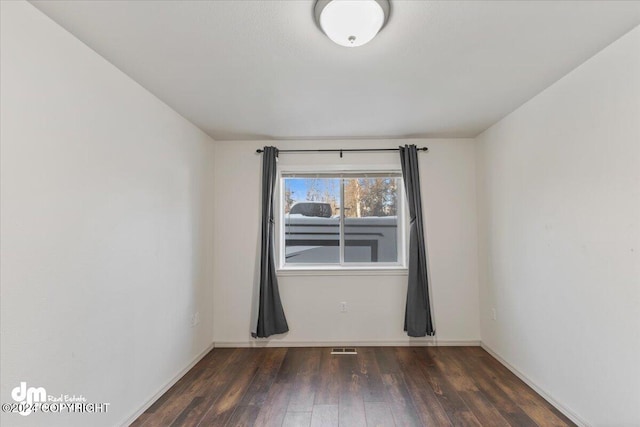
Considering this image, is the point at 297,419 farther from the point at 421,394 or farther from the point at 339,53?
the point at 339,53

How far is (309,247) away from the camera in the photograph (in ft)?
12.1

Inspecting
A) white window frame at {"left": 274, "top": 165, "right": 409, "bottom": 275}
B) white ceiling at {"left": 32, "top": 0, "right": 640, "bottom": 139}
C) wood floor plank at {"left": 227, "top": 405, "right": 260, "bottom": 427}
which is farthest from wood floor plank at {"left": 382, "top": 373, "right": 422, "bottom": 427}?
white ceiling at {"left": 32, "top": 0, "right": 640, "bottom": 139}

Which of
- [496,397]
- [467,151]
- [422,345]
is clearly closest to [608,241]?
[496,397]

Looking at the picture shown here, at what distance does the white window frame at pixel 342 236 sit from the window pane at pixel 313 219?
7cm

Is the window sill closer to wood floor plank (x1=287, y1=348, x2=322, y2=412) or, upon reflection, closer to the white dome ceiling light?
wood floor plank (x1=287, y1=348, x2=322, y2=412)

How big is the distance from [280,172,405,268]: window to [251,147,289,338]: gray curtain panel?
10.7 inches

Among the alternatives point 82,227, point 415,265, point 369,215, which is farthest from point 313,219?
point 82,227

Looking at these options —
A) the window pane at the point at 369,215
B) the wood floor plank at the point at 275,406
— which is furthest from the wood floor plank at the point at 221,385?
the window pane at the point at 369,215

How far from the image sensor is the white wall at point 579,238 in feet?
5.42

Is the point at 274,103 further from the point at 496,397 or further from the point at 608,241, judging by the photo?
the point at 496,397

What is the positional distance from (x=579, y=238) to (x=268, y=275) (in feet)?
8.85

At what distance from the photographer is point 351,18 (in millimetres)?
1392

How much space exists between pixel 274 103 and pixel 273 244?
5.12 feet

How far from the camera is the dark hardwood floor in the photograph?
2.09 m
